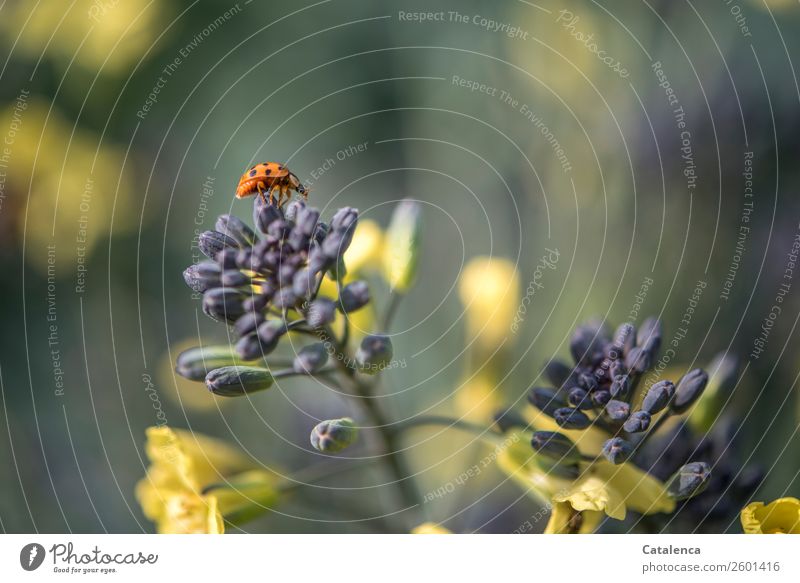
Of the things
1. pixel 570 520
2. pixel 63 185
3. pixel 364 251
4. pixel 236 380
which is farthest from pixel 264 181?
pixel 63 185

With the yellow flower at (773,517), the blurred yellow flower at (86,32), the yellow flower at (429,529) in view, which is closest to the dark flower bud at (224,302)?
the yellow flower at (429,529)

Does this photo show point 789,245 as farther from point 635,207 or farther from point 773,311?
point 635,207

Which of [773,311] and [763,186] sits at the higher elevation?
[763,186]

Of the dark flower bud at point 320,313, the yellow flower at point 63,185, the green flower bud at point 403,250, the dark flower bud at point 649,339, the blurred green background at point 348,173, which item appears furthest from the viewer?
the yellow flower at point 63,185

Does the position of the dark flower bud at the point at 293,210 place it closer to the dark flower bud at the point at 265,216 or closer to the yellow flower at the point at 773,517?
the dark flower bud at the point at 265,216

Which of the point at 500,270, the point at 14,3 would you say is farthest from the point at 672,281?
the point at 14,3
